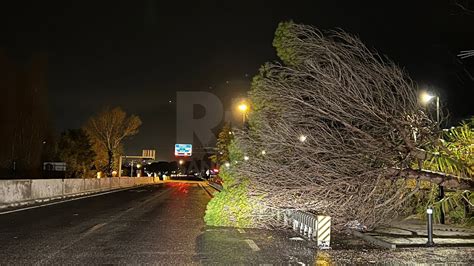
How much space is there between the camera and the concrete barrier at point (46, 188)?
84.9 feet

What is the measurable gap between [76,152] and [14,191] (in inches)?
1381

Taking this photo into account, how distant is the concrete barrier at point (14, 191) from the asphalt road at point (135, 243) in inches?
198

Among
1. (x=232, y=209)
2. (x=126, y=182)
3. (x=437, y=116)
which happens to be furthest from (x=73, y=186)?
(x=437, y=116)

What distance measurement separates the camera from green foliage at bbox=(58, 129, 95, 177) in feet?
186

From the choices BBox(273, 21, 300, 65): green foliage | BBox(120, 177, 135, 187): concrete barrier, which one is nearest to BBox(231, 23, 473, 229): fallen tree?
BBox(273, 21, 300, 65): green foliage

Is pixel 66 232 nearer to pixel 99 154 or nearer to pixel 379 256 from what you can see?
pixel 379 256

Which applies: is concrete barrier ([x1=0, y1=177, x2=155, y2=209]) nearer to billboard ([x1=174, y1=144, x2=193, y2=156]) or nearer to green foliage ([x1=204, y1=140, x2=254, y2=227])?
green foliage ([x1=204, y1=140, x2=254, y2=227])

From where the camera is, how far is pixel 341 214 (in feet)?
42.6

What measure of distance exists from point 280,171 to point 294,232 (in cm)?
243

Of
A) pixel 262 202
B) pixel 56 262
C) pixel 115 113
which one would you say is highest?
pixel 115 113

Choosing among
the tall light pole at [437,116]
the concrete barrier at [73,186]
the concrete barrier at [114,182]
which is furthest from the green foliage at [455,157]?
the concrete barrier at [114,182]

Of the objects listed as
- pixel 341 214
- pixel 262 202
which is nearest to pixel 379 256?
pixel 341 214

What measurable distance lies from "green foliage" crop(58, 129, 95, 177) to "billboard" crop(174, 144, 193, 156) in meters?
20.3

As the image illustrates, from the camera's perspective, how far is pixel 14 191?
2338cm
